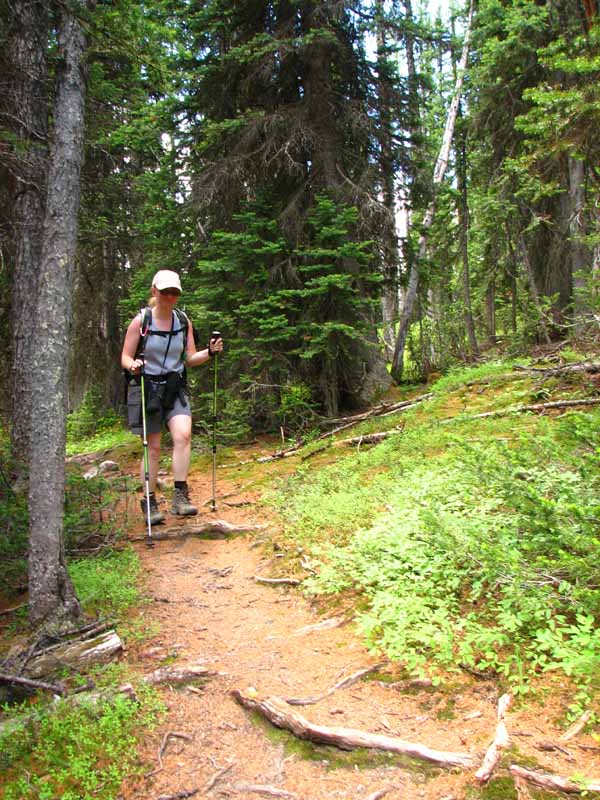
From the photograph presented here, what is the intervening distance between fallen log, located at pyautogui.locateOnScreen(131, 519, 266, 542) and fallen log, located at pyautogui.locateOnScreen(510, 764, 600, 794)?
14.0 ft

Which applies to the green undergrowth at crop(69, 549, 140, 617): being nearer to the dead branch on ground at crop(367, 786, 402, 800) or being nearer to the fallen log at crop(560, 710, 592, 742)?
the dead branch on ground at crop(367, 786, 402, 800)

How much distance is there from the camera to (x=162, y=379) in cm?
629

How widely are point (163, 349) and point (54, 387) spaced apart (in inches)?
100.0

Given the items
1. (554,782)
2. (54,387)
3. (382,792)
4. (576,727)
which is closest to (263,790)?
(382,792)

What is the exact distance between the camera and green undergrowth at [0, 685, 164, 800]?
2436mm

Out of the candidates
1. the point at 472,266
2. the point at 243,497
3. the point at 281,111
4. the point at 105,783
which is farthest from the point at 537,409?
the point at 472,266

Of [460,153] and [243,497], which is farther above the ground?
[460,153]

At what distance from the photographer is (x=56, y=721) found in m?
2.73

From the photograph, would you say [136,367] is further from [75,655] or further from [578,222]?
[578,222]

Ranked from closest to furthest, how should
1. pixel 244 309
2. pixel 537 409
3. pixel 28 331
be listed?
1. pixel 28 331
2. pixel 537 409
3. pixel 244 309

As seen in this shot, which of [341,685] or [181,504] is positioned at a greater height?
[181,504]

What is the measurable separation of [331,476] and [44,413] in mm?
4195

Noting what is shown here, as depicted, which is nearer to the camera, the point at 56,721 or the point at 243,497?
the point at 56,721

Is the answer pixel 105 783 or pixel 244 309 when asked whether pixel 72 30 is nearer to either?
pixel 105 783
